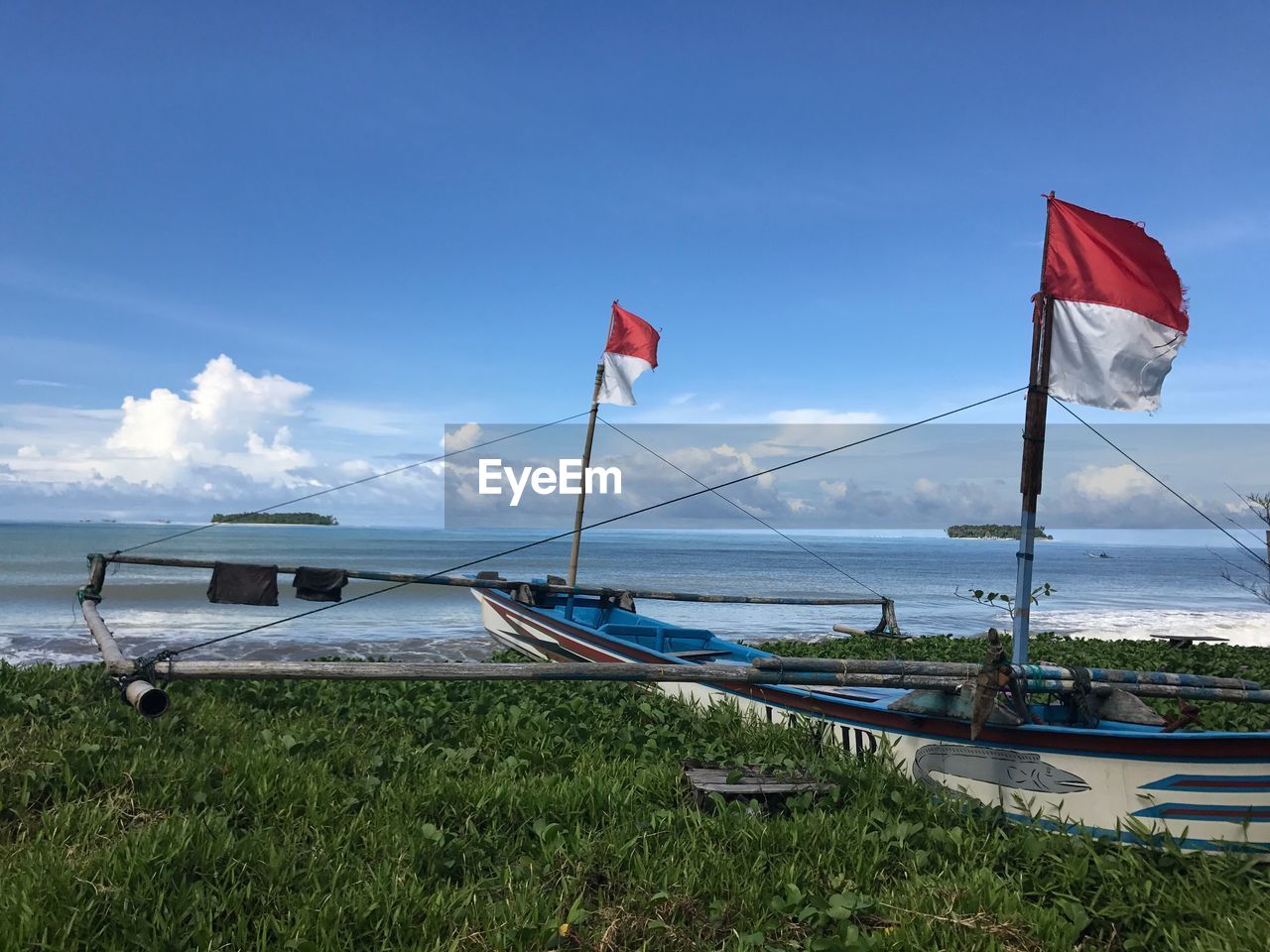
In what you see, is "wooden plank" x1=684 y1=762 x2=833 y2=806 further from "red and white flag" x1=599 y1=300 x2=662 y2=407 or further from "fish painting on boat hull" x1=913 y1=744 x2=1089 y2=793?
"red and white flag" x1=599 y1=300 x2=662 y2=407

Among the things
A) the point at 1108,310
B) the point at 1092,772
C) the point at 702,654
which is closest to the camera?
the point at 1092,772

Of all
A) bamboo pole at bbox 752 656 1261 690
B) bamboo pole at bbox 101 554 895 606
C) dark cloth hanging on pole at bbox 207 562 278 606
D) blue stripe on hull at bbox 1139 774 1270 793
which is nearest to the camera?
blue stripe on hull at bbox 1139 774 1270 793

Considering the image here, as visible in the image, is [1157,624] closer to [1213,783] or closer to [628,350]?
[628,350]

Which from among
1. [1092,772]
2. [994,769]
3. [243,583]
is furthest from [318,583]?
[1092,772]

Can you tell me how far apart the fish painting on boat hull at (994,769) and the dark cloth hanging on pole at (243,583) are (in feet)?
26.9

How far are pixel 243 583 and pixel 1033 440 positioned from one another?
31.7 feet

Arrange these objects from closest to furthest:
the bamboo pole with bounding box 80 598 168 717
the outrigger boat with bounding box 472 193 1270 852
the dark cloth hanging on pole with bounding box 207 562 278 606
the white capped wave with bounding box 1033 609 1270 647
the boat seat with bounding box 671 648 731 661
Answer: the outrigger boat with bounding box 472 193 1270 852, the bamboo pole with bounding box 80 598 168 717, the dark cloth hanging on pole with bounding box 207 562 278 606, the boat seat with bounding box 671 648 731 661, the white capped wave with bounding box 1033 609 1270 647

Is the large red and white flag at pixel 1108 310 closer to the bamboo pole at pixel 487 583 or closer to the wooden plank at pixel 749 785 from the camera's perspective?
the wooden plank at pixel 749 785

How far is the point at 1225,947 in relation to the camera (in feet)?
13.2

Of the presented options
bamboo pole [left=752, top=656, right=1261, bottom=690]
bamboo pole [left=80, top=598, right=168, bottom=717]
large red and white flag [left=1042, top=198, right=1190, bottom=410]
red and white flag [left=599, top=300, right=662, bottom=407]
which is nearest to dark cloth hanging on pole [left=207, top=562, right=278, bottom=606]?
bamboo pole [left=80, top=598, right=168, bottom=717]

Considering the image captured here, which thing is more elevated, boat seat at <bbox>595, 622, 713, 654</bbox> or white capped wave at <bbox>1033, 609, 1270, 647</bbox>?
boat seat at <bbox>595, 622, 713, 654</bbox>

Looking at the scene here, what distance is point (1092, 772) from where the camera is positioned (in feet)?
18.3

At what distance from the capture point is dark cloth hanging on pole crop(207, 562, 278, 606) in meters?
10.4

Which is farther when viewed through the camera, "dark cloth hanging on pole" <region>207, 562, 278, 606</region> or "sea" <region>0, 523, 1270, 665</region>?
"sea" <region>0, 523, 1270, 665</region>
